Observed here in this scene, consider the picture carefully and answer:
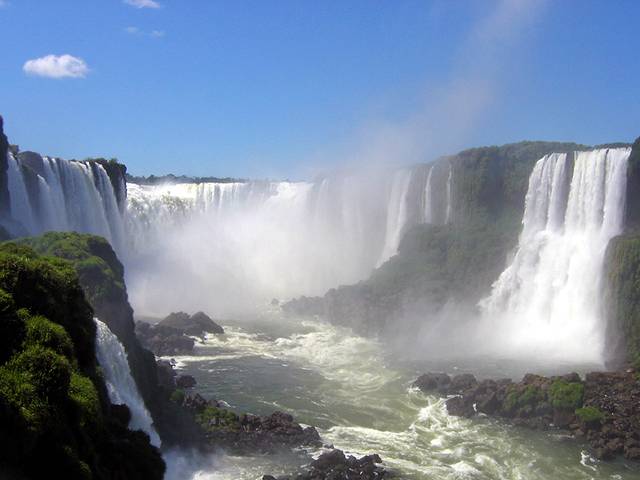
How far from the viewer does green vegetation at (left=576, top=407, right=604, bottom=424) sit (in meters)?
22.6

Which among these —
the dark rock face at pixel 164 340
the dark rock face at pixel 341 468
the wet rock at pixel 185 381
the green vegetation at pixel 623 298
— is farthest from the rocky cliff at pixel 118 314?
the green vegetation at pixel 623 298

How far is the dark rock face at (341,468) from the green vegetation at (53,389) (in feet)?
18.9

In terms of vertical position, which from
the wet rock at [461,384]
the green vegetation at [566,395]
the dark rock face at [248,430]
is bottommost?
the dark rock face at [248,430]

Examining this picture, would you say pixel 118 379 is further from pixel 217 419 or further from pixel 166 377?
pixel 166 377

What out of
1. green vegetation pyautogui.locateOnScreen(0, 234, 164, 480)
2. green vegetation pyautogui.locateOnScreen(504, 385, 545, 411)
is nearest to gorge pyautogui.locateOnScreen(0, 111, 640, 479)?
green vegetation pyautogui.locateOnScreen(0, 234, 164, 480)

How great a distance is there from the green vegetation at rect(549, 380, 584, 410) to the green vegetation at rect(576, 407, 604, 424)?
40 centimetres

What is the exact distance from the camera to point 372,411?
25.4 meters

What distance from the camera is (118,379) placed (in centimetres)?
1691

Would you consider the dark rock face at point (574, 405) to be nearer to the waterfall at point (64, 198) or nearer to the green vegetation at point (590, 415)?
the green vegetation at point (590, 415)

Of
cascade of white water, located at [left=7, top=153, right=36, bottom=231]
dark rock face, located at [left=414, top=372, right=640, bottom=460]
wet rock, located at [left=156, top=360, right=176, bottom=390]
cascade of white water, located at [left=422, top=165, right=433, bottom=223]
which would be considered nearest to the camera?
dark rock face, located at [left=414, top=372, right=640, bottom=460]

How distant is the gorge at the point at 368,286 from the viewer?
21703 mm

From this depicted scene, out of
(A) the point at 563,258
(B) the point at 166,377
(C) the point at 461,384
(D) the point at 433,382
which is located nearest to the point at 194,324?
(B) the point at 166,377

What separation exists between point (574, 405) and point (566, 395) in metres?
0.51

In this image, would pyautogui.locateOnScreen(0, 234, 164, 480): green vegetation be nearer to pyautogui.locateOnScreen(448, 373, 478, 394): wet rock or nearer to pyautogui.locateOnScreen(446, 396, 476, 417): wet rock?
pyautogui.locateOnScreen(446, 396, 476, 417): wet rock
